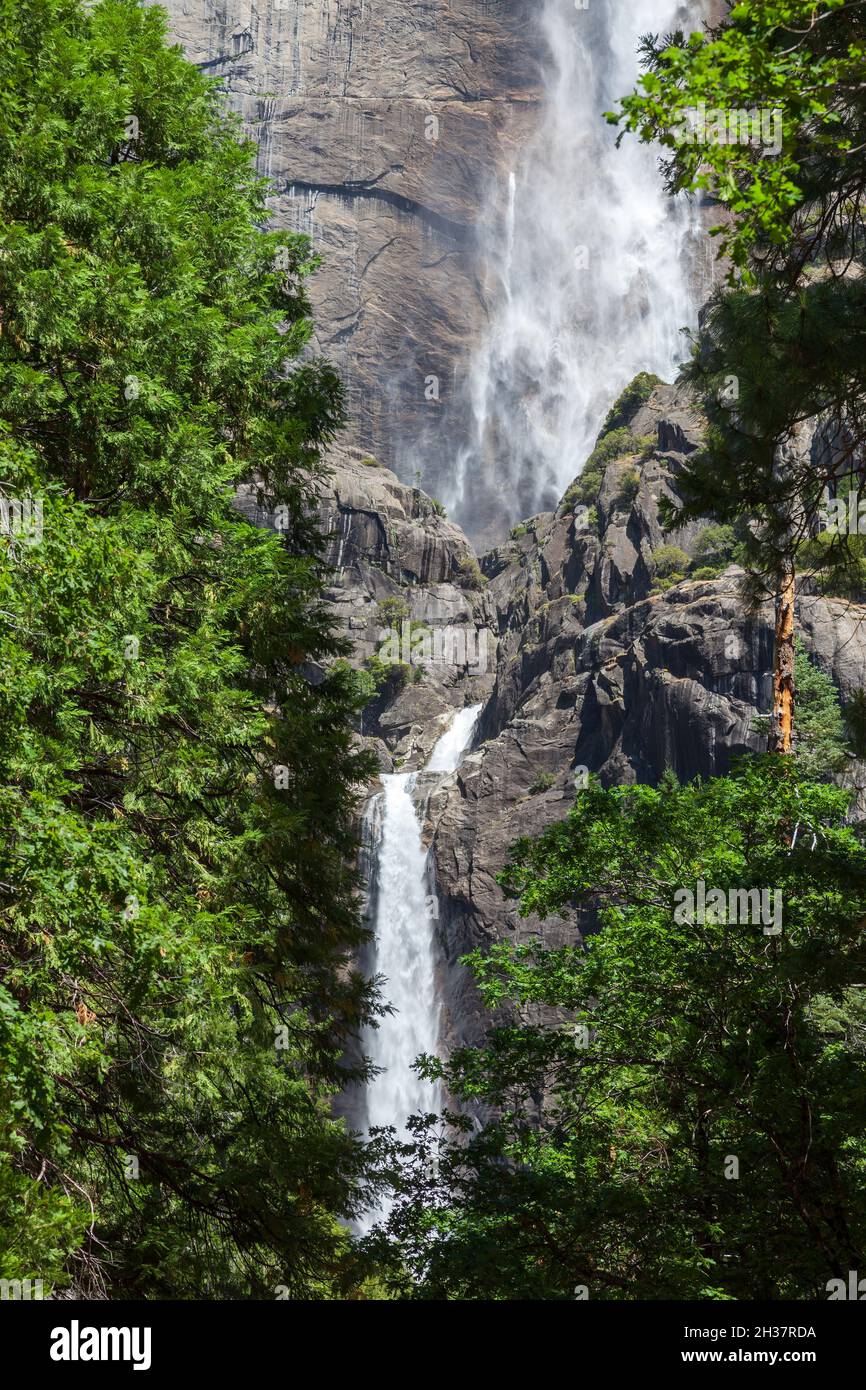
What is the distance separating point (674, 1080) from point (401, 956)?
41.8m

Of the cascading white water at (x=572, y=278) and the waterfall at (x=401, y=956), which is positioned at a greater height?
the cascading white water at (x=572, y=278)

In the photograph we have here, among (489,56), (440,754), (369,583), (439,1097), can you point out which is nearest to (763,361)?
(439,1097)

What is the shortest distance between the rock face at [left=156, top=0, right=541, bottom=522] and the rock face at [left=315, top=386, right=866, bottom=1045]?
23709mm

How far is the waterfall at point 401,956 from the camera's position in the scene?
157 ft

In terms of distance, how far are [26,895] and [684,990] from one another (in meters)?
5.61

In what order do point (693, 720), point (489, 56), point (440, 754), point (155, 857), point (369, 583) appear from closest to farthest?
point (155, 857) → point (693, 720) → point (440, 754) → point (369, 583) → point (489, 56)

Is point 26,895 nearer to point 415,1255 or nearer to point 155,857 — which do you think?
point 155,857

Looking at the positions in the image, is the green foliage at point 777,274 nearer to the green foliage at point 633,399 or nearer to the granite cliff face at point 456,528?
the granite cliff face at point 456,528

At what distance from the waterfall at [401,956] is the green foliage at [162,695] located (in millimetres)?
35894

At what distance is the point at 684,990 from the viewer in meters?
9.38

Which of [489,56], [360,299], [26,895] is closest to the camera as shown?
[26,895]
